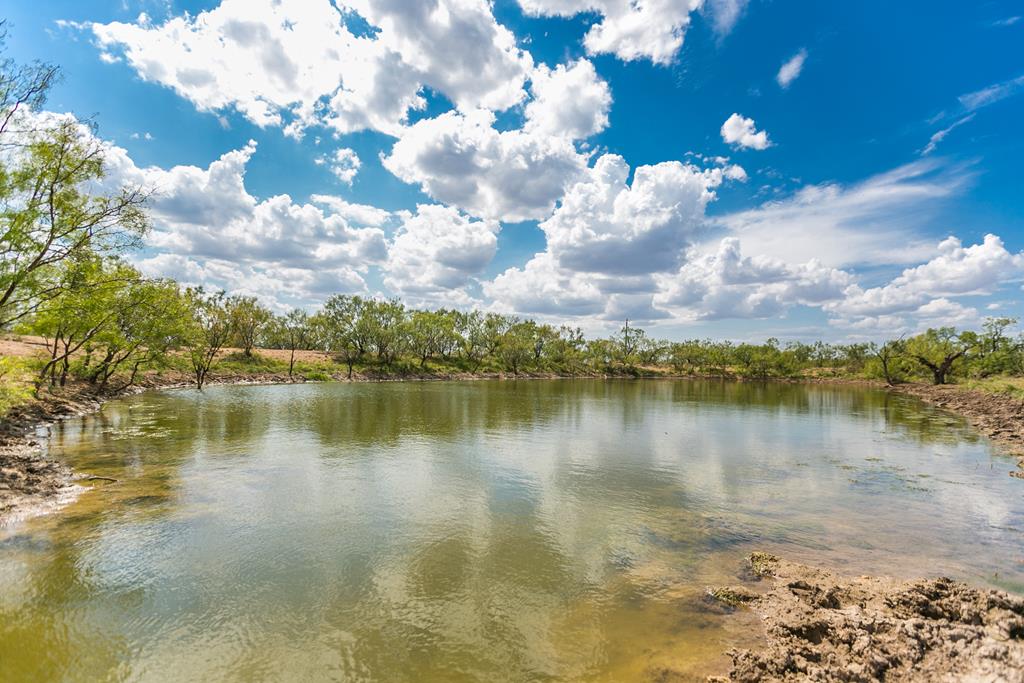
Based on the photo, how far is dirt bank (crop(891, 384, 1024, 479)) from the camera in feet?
105

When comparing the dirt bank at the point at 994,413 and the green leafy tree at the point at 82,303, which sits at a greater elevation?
the green leafy tree at the point at 82,303

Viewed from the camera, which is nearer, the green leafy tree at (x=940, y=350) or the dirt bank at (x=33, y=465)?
the dirt bank at (x=33, y=465)

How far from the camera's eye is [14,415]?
27328mm

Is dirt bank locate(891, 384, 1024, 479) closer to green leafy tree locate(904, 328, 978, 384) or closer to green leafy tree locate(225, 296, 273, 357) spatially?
green leafy tree locate(904, 328, 978, 384)

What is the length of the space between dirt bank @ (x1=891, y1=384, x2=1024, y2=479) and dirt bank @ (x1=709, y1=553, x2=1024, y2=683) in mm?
20910

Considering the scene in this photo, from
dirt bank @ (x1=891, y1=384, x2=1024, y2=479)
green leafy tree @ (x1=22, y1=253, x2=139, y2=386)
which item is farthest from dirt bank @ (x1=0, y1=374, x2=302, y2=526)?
dirt bank @ (x1=891, y1=384, x2=1024, y2=479)

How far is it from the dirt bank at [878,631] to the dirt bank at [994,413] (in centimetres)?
2091

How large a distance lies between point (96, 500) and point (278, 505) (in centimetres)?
593

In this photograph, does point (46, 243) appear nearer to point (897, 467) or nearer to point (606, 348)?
point (897, 467)

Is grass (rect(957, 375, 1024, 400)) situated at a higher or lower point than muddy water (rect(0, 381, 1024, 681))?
higher

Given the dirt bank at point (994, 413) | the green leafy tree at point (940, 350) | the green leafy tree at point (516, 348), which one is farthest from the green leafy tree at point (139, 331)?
the green leafy tree at point (940, 350)

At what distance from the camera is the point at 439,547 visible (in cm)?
1337

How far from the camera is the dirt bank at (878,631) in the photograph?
25.6ft

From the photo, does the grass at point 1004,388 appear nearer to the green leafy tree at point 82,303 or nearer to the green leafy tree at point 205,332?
the green leafy tree at point 82,303
